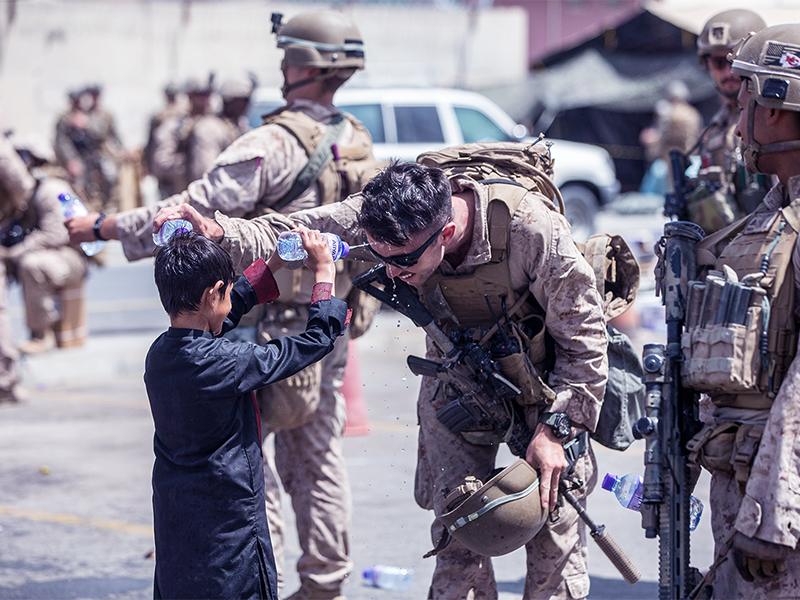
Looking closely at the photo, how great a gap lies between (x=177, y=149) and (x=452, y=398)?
379 inches

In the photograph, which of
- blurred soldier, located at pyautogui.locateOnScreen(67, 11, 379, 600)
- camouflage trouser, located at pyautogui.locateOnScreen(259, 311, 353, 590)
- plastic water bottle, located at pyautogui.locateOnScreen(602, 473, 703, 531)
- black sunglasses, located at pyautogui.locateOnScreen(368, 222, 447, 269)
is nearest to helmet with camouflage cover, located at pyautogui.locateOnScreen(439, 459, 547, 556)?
plastic water bottle, located at pyautogui.locateOnScreen(602, 473, 703, 531)

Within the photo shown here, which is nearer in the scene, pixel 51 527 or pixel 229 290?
pixel 229 290

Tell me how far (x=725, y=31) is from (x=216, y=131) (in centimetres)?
709

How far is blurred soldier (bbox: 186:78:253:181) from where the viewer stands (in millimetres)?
11066

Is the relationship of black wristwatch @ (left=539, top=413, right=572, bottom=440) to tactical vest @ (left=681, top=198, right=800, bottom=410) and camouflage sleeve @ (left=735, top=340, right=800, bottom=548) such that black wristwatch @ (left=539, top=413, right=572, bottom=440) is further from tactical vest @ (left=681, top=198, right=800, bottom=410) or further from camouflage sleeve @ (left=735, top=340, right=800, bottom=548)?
camouflage sleeve @ (left=735, top=340, right=800, bottom=548)

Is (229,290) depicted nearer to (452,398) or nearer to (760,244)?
(452,398)

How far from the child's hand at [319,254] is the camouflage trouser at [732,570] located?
1.30m

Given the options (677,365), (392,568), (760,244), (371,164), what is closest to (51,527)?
(392,568)

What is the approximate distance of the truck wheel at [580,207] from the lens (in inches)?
597

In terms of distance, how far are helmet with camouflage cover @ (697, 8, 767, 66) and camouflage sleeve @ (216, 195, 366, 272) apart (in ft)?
8.22

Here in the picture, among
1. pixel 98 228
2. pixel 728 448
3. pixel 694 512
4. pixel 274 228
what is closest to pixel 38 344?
pixel 98 228

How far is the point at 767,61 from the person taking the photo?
279 cm

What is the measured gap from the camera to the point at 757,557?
8.40 feet

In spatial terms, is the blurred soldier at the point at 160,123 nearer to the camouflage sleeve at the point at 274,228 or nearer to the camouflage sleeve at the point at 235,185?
the camouflage sleeve at the point at 235,185
